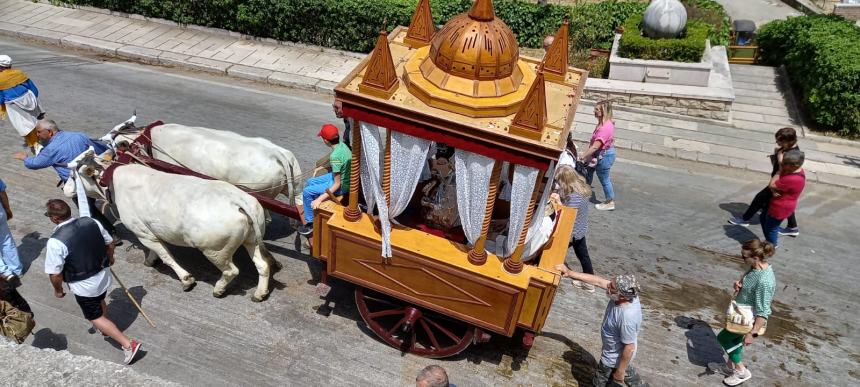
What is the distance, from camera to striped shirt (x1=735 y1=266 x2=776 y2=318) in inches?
205

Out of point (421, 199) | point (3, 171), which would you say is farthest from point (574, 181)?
A: point (3, 171)

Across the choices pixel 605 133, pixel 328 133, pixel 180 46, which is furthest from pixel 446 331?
pixel 180 46

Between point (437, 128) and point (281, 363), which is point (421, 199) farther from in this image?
point (281, 363)

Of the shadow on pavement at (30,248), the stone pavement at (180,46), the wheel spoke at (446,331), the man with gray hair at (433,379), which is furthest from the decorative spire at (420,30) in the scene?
the stone pavement at (180,46)

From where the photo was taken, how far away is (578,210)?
6379mm

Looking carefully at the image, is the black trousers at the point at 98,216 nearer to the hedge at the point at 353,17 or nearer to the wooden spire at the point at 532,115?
the wooden spire at the point at 532,115

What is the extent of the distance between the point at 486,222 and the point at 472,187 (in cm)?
36

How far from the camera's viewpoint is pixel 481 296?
5.16 meters

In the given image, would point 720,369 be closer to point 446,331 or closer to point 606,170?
point 446,331

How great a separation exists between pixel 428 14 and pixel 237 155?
9.59 feet

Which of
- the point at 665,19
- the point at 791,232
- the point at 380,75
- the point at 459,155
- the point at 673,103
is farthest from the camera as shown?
the point at 665,19

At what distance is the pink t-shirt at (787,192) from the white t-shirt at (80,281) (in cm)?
796

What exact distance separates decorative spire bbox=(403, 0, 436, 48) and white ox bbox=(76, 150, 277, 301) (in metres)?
2.45

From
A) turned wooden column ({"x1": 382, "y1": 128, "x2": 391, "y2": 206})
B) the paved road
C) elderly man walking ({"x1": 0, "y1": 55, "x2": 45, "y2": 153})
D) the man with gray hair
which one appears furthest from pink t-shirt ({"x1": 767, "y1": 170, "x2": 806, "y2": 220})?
elderly man walking ({"x1": 0, "y1": 55, "x2": 45, "y2": 153})
